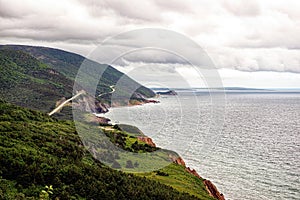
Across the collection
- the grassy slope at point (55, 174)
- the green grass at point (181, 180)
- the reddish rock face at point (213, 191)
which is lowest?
the reddish rock face at point (213, 191)

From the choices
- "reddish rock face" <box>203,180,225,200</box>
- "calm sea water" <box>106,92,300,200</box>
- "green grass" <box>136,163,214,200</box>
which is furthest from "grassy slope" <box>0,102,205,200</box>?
"reddish rock face" <box>203,180,225,200</box>

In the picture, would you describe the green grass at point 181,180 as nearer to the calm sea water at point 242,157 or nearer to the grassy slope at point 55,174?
the calm sea water at point 242,157

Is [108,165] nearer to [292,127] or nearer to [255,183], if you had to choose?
[255,183]

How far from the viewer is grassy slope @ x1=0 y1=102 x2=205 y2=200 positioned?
35969 millimetres

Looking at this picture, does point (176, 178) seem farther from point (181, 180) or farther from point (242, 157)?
point (242, 157)

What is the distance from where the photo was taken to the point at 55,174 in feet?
131

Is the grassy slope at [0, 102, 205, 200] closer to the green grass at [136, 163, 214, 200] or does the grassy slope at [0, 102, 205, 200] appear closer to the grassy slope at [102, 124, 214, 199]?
the green grass at [136, 163, 214, 200]

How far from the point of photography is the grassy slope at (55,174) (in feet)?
118

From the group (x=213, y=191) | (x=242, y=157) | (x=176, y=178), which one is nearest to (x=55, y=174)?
(x=176, y=178)

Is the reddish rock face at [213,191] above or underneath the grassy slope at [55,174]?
underneath

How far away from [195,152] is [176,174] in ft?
111

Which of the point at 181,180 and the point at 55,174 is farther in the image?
the point at 181,180

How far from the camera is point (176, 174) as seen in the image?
68.4 m

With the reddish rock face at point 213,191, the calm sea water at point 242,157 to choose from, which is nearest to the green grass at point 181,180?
the reddish rock face at point 213,191
